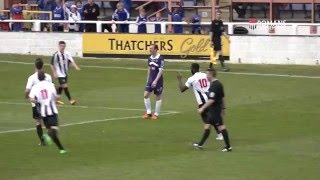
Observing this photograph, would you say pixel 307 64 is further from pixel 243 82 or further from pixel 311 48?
pixel 243 82

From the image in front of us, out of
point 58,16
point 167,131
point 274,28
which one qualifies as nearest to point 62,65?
point 167,131

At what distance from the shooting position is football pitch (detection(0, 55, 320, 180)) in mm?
17281

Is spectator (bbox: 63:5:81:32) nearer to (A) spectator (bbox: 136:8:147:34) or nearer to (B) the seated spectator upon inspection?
(A) spectator (bbox: 136:8:147:34)

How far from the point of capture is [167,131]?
22391 mm

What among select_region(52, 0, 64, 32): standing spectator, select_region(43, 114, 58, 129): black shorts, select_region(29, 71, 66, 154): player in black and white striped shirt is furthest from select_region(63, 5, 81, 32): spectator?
select_region(43, 114, 58, 129): black shorts

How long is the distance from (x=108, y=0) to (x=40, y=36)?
6.85 metres

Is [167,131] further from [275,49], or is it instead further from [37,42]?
[37,42]

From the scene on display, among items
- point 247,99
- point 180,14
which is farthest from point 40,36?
point 247,99

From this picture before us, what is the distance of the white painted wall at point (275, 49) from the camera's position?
120ft

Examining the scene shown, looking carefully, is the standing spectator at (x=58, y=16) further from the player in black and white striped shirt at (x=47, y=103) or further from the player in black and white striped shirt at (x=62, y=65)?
the player in black and white striped shirt at (x=47, y=103)

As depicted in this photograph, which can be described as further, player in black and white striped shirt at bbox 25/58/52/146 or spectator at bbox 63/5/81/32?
spectator at bbox 63/5/81/32

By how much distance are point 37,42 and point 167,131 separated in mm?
19523

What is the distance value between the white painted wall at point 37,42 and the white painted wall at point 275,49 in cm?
715

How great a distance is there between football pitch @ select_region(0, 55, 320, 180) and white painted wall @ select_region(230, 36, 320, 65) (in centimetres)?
63
